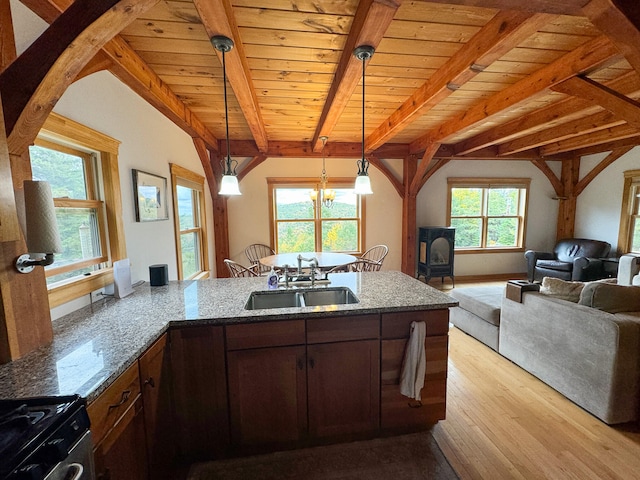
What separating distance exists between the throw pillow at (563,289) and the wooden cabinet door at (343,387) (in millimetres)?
1696

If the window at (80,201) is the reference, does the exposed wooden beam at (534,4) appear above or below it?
above

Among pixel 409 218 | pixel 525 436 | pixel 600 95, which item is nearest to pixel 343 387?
pixel 525 436

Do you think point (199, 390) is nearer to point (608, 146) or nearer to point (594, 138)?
point (594, 138)

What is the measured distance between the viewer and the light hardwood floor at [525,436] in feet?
5.18

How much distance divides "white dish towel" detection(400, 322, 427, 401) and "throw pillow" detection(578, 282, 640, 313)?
1.36 metres

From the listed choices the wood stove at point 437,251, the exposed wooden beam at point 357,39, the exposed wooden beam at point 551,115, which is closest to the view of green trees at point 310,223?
the wood stove at point 437,251

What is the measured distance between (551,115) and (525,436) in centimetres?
346

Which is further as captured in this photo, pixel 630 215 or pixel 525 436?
pixel 630 215

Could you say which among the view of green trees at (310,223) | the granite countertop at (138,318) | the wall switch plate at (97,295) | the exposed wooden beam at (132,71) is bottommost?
the granite countertop at (138,318)

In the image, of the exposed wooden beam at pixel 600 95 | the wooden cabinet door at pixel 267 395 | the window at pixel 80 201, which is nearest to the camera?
the window at pixel 80 201

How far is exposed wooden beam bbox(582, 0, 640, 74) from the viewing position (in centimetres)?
123

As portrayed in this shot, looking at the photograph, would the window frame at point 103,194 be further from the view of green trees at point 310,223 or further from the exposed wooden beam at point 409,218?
the exposed wooden beam at point 409,218

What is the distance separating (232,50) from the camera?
1.79m

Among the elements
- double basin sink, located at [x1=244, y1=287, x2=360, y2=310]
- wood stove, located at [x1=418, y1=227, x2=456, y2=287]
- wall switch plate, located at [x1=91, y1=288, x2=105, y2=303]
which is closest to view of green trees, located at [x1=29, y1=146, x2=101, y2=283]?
wall switch plate, located at [x1=91, y1=288, x2=105, y2=303]
